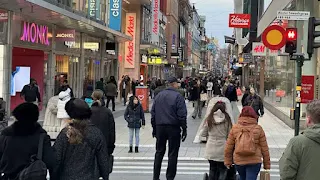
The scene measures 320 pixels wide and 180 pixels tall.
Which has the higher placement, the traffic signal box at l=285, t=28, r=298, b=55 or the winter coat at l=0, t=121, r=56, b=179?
the traffic signal box at l=285, t=28, r=298, b=55

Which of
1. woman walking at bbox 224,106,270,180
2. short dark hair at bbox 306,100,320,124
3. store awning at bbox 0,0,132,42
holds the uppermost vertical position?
store awning at bbox 0,0,132,42

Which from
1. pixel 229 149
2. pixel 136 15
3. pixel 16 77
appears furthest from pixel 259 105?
pixel 136 15

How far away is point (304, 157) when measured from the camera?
414 centimetres

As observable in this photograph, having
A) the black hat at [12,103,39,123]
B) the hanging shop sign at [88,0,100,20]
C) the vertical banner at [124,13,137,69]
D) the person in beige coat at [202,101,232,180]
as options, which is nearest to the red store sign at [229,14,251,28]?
the hanging shop sign at [88,0,100,20]

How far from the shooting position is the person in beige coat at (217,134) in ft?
24.8

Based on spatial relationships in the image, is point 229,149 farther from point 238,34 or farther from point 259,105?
point 238,34

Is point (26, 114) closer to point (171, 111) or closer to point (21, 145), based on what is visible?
point (21, 145)

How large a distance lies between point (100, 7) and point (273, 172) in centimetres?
2176

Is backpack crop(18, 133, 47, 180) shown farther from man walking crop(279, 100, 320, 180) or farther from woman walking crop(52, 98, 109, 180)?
man walking crop(279, 100, 320, 180)

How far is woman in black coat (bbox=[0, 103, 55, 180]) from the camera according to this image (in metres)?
4.66

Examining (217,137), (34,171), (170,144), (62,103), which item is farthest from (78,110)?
(62,103)

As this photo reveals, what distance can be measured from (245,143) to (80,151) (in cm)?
269

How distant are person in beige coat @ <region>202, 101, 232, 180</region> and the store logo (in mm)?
13812

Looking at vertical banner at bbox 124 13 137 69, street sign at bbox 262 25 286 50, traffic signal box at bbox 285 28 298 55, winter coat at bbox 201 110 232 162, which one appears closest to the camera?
winter coat at bbox 201 110 232 162
